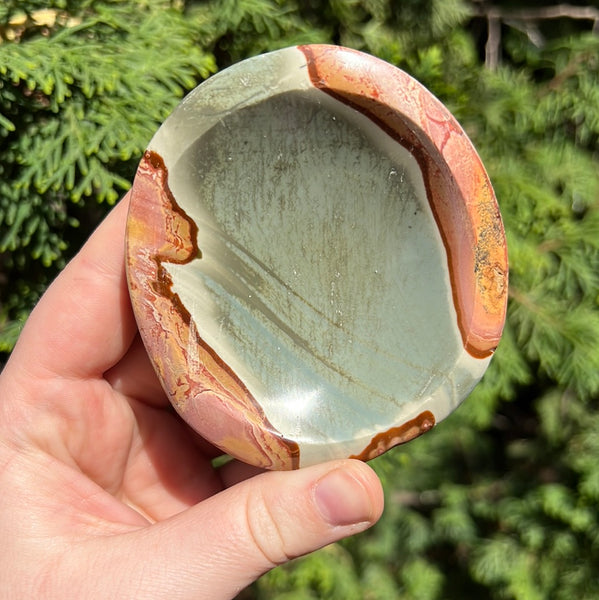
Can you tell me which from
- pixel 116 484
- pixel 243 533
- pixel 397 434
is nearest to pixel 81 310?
pixel 116 484

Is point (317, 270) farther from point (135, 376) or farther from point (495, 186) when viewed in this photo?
point (495, 186)

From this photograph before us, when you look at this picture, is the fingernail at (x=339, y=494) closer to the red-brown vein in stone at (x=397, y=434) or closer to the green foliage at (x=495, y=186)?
the red-brown vein in stone at (x=397, y=434)

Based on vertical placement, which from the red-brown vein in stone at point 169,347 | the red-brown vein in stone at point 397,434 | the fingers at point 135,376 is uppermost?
the red-brown vein in stone at point 169,347

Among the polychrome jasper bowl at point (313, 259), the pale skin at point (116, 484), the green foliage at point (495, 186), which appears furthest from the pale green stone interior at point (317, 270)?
the green foliage at point (495, 186)

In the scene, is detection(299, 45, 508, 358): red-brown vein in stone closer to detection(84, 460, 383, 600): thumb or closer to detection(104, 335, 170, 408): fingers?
detection(84, 460, 383, 600): thumb

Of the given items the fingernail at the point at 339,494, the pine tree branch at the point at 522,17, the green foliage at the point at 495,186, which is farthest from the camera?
the pine tree branch at the point at 522,17

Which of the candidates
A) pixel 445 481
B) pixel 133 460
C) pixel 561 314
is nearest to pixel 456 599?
pixel 445 481
